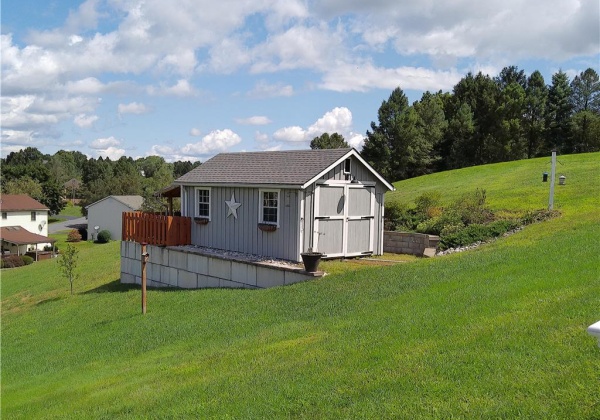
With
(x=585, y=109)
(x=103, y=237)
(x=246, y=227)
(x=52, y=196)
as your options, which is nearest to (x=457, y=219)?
(x=246, y=227)

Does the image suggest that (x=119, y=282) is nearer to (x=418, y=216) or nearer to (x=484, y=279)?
(x=418, y=216)

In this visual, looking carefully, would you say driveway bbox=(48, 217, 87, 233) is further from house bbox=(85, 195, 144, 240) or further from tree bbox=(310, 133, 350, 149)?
tree bbox=(310, 133, 350, 149)

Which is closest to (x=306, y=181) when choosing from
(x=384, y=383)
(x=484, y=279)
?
(x=484, y=279)

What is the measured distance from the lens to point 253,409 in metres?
5.65

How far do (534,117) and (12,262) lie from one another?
51.3 meters

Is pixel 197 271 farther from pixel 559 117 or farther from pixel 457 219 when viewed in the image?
pixel 559 117

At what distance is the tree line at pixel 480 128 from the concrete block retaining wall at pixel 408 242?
34.4 metres

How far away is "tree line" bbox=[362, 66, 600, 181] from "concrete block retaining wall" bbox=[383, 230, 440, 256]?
113 feet

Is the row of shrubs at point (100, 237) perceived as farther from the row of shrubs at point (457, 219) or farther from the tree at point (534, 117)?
the tree at point (534, 117)

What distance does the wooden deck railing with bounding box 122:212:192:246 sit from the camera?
18172 millimetres

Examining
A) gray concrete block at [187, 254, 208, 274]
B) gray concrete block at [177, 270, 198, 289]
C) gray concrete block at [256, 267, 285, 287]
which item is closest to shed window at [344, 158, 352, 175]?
gray concrete block at [256, 267, 285, 287]

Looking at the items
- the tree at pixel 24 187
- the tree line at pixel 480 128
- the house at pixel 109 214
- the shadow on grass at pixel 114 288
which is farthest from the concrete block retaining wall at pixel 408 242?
the tree at pixel 24 187

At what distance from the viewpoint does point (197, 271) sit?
16578 mm

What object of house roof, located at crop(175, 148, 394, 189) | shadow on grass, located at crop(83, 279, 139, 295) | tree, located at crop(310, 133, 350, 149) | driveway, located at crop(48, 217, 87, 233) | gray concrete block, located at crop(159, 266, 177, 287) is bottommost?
driveway, located at crop(48, 217, 87, 233)
